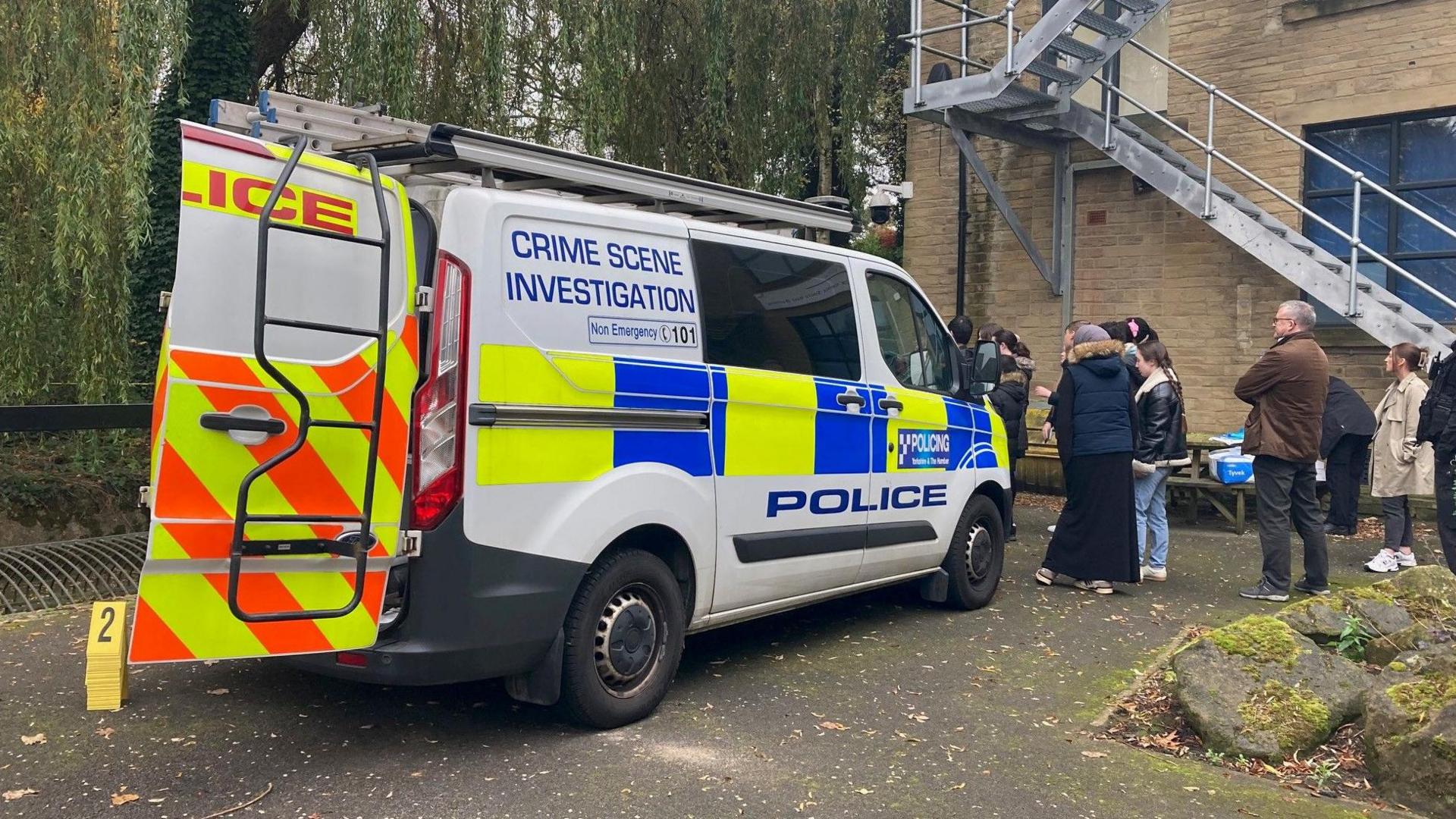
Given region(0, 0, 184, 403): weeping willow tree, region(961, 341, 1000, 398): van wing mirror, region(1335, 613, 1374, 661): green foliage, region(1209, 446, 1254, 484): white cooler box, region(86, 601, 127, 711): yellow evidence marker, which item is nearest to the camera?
region(86, 601, 127, 711): yellow evidence marker

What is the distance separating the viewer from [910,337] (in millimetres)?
6234

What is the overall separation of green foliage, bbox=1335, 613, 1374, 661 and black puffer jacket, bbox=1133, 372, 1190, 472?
2290mm

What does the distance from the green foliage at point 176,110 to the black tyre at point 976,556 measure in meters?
6.20

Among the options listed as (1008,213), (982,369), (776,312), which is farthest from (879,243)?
(776,312)

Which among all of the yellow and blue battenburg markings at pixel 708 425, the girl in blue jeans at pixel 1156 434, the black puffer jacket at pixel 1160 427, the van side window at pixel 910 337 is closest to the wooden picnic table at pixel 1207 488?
the girl in blue jeans at pixel 1156 434

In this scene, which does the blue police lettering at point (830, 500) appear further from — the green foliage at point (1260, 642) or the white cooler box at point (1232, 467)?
the white cooler box at point (1232, 467)

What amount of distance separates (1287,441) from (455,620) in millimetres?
5412

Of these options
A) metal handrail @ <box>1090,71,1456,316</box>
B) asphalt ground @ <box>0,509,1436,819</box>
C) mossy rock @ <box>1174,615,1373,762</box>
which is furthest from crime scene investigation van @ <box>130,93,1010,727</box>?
metal handrail @ <box>1090,71,1456,316</box>

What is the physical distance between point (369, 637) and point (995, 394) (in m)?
6.09

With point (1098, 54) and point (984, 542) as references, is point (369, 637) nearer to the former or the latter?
point (984, 542)

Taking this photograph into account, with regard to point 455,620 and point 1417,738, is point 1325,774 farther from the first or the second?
point 455,620

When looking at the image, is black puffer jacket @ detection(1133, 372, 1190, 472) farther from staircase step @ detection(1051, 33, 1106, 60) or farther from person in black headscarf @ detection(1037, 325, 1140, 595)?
staircase step @ detection(1051, 33, 1106, 60)

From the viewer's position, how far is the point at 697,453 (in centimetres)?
470

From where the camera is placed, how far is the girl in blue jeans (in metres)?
7.55
